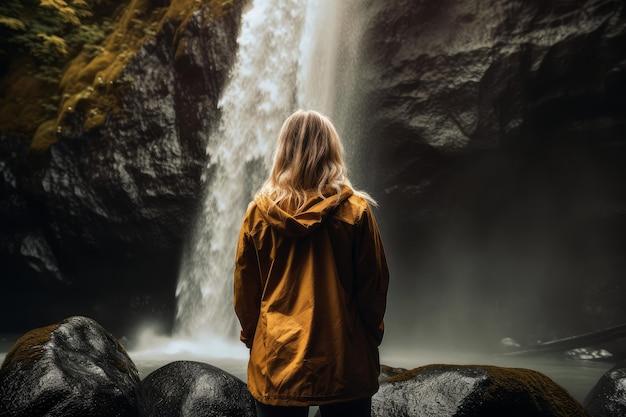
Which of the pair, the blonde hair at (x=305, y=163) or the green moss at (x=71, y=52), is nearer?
the blonde hair at (x=305, y=163)

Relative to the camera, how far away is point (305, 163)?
2205 mm

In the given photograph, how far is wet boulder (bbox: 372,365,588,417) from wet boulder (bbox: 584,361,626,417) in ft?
3.87

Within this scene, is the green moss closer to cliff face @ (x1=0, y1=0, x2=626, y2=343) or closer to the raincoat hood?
cliff face @ (x1=0, y1=0, x2=626, y2=343)

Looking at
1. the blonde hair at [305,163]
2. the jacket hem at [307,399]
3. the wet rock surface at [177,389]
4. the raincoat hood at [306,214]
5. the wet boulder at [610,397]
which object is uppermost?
the blonde hair at [305,163]

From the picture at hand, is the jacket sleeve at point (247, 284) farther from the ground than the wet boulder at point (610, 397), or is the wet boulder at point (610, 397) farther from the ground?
the jacket sleeve at point (247, 284)

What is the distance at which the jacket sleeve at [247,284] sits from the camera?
2.22 m

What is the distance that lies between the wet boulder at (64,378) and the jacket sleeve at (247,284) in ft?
7.15

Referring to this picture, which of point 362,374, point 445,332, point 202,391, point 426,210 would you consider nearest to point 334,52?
point 426,210

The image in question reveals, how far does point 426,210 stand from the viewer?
35.3 ft

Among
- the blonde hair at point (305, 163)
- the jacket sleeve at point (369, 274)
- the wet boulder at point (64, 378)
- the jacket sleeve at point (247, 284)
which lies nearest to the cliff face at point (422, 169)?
the wet boulder at point (64, 378)

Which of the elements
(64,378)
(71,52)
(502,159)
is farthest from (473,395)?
(71,52)

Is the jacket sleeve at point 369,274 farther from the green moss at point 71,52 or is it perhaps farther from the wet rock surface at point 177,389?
the green moss at point 71,52

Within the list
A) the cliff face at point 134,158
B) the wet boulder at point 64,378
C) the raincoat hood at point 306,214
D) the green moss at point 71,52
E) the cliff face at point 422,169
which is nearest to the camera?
the raincoat hood at point 306,214

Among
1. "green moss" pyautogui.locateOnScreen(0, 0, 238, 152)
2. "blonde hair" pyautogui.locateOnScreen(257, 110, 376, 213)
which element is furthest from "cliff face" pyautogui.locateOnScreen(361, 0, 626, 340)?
"blonde hair" pyautogui.locateOnScreen(257, 110, 376, 213)
